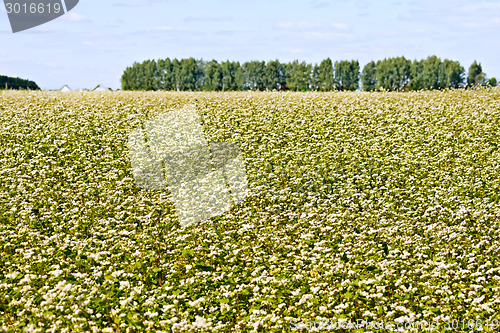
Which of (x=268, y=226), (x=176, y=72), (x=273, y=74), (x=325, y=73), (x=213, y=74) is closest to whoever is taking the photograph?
(x=268, y=226)

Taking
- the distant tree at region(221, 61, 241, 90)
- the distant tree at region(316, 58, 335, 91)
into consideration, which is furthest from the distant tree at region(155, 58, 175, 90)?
the distant tree at region(316, 58, 335, 91)

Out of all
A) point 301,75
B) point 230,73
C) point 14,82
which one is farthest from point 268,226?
point 230,73

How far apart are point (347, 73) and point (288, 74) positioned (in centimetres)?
1023

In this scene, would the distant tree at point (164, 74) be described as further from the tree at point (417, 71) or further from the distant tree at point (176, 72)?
the tree at point (417, 71)

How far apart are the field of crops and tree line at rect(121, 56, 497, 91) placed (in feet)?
190

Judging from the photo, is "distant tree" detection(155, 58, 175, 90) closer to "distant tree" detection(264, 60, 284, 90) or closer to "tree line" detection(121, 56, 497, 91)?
"tree line" detection(121, 56, 497, 91)

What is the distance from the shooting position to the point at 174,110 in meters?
23.6

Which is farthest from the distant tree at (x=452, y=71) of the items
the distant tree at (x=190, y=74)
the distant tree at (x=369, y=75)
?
the distant tree at (x=190, y=74)

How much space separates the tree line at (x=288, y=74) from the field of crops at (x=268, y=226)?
190 feet

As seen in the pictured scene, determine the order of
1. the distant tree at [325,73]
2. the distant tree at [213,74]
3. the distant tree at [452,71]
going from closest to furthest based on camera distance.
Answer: the distant tree at [452,71]
the distant tree at [325,73]
the distant tree at [213,74]

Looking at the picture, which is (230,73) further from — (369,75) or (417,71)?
(417,71)

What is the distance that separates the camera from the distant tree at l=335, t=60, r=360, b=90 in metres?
81.9

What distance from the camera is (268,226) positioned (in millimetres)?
11453

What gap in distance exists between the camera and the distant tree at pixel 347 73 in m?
81.9
